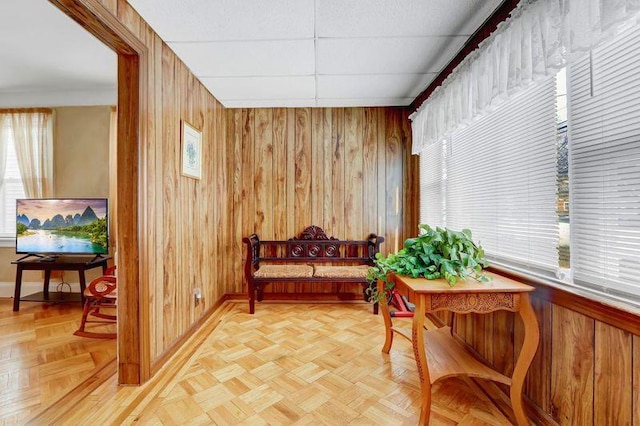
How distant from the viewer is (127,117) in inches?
69.1

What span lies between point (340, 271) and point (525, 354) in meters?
1.88

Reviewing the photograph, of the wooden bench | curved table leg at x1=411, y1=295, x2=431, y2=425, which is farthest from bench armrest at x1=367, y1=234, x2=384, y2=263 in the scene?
curved table leg at x1=411, y1=295, x2=431, y2=425

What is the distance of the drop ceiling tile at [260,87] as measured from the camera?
266 cm

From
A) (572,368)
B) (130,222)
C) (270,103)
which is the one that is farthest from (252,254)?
(572,368)

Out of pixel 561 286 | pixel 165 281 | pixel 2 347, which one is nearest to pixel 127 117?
pixel 165 281

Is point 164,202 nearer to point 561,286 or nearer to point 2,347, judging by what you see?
point 2,347

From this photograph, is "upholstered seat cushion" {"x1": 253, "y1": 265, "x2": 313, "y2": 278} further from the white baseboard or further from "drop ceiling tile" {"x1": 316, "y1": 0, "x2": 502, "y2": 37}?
the white baseboard

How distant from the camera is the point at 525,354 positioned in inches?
53.9

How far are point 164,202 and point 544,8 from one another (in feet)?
8.37

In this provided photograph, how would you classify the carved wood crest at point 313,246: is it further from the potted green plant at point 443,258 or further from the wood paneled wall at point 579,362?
the wood paneled wall at point 579,362

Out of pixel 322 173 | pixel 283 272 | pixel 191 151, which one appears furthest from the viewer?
pixel 322 173

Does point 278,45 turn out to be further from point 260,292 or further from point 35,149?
point 35,149

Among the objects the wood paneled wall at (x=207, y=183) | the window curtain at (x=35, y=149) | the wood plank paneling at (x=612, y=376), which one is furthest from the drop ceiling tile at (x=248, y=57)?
the window curtain at (x=35, y=149)

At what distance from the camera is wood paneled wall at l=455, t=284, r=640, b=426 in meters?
1.04
